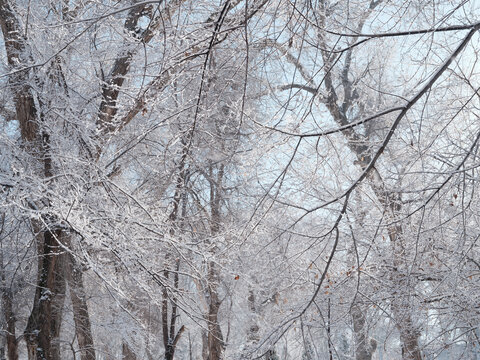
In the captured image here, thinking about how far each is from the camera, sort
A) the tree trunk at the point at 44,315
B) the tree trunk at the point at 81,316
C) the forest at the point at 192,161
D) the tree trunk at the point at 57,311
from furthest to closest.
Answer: the tree trunk at the point at 81,316, the tree trunk at the point at 57,311, the tree trunk at the point at 44,315, the forest at the point at 192,161

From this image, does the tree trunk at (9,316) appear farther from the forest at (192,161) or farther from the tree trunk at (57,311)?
the tree trunk at (57,311)

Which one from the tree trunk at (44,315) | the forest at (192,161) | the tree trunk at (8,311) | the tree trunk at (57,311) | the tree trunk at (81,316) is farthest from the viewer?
the tree trunk at (81,316)

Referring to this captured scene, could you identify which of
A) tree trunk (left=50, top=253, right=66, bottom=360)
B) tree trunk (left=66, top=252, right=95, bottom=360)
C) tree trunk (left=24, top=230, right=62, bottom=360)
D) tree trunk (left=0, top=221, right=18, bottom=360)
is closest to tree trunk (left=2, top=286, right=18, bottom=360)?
tree trunk (left=0, top=221, right=18, bottom=360)

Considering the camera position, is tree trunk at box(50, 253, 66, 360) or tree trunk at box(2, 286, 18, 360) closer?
tree trunk at box(50, 253, 66, 360)

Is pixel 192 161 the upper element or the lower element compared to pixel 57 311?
upper

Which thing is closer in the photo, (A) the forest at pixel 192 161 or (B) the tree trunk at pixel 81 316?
(A) the forest at pixel 192 161

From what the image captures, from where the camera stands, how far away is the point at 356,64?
925cm

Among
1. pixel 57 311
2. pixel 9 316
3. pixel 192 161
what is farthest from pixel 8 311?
pixel 192 161

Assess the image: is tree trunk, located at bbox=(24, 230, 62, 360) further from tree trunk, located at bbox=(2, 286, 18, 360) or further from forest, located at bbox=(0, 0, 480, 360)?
tree trunk, located at bbox=(2, 286, 18, 360)

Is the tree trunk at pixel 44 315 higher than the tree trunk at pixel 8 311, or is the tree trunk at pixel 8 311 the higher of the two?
the tree trunk at pixel 8 311

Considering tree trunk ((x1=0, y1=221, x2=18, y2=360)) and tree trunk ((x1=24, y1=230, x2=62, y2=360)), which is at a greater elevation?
tree trunk ((x1=0, y1=221, x2=18, y2=360))

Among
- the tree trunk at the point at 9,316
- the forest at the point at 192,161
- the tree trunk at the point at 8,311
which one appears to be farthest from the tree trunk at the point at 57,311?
the tree trunk at the point at 9,316

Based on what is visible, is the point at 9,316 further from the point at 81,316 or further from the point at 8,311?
the point at 81,316

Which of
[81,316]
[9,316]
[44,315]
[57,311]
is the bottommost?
[44,315]
